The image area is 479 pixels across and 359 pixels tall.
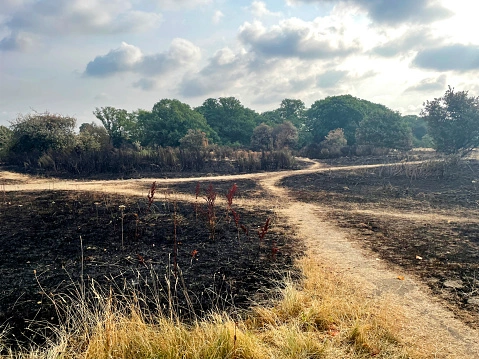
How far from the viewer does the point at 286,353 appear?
3.19m

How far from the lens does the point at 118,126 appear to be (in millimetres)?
27844

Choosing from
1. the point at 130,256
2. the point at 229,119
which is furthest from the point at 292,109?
the point at 130,256

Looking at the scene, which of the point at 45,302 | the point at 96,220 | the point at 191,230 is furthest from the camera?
the point at 96,220

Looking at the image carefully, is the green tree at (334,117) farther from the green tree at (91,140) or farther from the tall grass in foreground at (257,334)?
the tall grass in foreground at (257,334)

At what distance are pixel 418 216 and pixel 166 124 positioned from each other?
23208mm

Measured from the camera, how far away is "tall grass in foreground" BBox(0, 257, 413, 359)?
311 cm

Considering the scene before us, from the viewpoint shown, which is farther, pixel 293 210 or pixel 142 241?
pixel 293 210

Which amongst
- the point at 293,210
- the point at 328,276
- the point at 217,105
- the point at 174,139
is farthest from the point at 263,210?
the point at 217,105

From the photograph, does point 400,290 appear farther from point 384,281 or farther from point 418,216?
point 418,216

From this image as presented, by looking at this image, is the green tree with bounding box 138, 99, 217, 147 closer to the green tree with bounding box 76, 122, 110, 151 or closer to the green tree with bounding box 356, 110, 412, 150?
the green tree with bounding box 76, 122, 110, 151

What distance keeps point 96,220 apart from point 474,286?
7.93m

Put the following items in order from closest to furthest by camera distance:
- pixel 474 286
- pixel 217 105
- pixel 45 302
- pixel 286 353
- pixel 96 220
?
pixel 286 353 → pixel 45 302 → pixel 474 286 → pixel 96 220 → pixel 217 105

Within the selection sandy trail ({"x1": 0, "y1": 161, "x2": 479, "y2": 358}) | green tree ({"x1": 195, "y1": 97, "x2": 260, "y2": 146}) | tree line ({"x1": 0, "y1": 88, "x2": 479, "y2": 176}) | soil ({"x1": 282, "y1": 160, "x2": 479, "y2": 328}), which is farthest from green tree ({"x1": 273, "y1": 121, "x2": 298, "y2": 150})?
sandy trail ({"x1": 0, "y1": 161, "x2": 479, "y2": 358})

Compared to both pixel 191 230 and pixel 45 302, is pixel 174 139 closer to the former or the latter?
pixel 191 230
